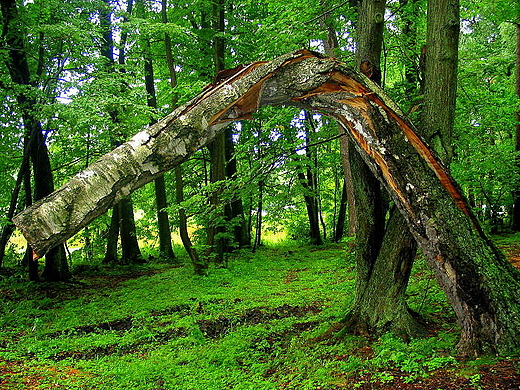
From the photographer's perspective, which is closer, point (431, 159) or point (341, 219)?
point (431, 159)

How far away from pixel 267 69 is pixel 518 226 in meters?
12.0

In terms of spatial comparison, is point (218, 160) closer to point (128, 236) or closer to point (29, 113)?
point (29, 113)

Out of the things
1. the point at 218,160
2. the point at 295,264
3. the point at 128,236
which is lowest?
the point at 295,264

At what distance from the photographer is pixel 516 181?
10.3 metres

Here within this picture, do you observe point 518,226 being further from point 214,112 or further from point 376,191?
point 214,112

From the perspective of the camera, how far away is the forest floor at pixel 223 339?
3.22 metres

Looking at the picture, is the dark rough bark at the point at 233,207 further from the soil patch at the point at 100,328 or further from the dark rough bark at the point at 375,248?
the dark rough bark at the point at 375,248

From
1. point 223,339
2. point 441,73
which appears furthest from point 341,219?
point 441,73

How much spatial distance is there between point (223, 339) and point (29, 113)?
244 inches

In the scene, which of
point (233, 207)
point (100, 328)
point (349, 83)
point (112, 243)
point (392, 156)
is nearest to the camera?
point (392, 156)

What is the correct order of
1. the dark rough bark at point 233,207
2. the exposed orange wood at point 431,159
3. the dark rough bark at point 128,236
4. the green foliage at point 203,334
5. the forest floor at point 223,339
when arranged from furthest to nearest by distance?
the dark rough bark at point 128,236, the dark rough bark at point 233,207, the green foliage at point 203,334, the forest floor at point 223,339, the exposed orange wood at point 431,159

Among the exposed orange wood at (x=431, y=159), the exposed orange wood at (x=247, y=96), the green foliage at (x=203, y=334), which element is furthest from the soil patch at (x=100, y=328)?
the exposed orange wood at (x=431, y=159)

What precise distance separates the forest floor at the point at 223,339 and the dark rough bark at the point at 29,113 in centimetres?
60

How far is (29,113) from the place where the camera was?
25.6 ft
